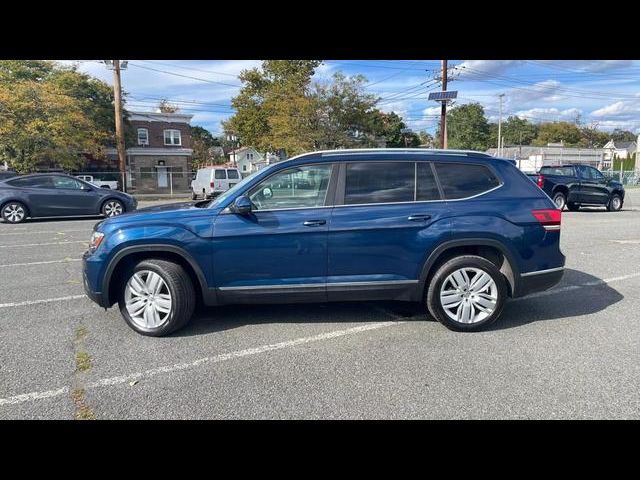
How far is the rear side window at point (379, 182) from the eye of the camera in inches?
167

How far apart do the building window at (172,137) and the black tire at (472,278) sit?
39.6m

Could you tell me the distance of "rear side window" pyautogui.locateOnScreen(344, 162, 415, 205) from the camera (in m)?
4.25

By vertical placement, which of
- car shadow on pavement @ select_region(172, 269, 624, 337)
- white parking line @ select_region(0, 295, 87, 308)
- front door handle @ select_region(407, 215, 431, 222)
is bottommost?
A: car shadow on pavement @ select_region(172, 269, 624, 337)

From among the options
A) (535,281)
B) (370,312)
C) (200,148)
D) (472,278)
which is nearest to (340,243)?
(370,312)

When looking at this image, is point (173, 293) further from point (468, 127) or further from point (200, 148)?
point (468, 127)

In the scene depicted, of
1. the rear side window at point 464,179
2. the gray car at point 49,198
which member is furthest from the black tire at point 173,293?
the gray car at point 49,198

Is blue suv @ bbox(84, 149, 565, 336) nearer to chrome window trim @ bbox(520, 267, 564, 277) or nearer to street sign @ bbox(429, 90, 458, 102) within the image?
chrome window trim @ bbox(520, 267, 564, 277)

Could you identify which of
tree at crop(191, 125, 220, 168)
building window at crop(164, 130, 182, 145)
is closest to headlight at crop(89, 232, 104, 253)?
building window at crop(164, 130, 182, 145)

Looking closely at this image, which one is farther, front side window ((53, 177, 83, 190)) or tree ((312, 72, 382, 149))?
tree ((312, 72, 382, 149))

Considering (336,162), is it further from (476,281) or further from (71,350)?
(71,350)

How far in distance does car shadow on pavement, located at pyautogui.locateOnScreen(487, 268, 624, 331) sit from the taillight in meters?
1.02

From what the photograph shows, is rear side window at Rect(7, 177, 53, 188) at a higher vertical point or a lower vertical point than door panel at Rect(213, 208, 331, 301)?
higher

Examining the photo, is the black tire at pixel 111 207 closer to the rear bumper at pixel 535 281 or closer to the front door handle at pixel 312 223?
the front door handle at pixel 312 223
